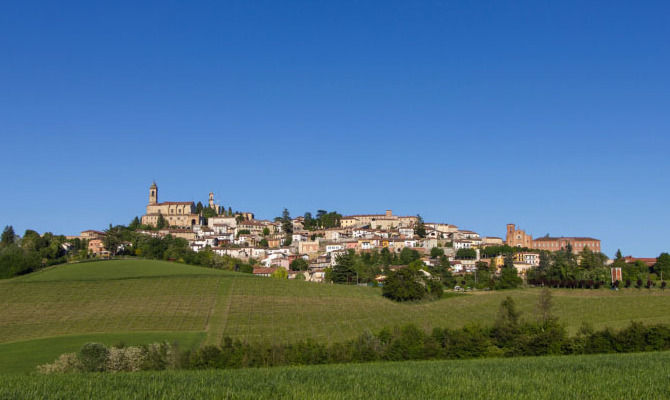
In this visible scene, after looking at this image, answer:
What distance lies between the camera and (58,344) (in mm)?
55438

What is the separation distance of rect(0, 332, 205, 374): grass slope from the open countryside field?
1.70ft

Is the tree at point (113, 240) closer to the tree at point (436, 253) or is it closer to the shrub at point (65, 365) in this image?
the tree at point (436, 253)

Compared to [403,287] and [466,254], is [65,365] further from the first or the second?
[466,254]

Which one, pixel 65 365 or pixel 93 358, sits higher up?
pixel 93 358

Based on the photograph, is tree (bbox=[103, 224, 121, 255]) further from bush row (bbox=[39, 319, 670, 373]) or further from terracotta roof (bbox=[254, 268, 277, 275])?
bush row (bbox=[39, 319, 670, 373])

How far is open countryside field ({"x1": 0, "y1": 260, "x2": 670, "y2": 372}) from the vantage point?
64500 mm

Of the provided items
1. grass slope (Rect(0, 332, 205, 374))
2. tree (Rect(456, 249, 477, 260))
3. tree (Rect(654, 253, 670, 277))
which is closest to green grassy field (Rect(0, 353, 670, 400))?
grass slope (Rect(0, 332, 205, 374))

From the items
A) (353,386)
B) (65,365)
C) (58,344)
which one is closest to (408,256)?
(58,344)

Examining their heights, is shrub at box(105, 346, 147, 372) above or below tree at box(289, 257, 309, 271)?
below

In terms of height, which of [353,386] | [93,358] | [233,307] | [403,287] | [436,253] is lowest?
[93,358]

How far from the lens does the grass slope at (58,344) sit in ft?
155

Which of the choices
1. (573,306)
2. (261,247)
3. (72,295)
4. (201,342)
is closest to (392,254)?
(261,247)

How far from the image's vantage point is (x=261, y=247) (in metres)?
181

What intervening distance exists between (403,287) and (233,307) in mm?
24005
